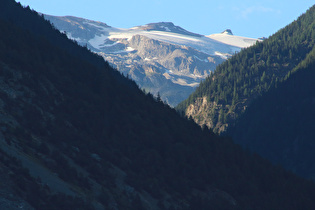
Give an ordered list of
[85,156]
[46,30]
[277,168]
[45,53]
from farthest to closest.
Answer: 1. [46,30]
2. [277,168]
3. [45,53]
4. [85,156]

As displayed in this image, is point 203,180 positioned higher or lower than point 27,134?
lower

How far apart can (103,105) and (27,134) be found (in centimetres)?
3286

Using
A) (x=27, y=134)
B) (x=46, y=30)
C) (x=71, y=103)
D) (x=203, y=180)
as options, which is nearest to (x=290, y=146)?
(x=46, y=30)

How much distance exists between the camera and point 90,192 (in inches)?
1967

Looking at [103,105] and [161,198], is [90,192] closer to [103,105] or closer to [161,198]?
[161,198]

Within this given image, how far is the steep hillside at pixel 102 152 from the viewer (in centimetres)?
4691

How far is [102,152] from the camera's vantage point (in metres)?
65.9

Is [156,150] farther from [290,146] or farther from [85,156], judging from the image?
[290,146]

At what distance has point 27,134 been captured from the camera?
54438mm

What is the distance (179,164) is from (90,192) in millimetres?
32240

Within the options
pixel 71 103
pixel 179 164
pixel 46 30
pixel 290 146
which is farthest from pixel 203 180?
pixel 290 146

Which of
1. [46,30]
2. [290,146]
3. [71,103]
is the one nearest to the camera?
[71,103]

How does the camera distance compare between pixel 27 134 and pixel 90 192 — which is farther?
pixel 27 134

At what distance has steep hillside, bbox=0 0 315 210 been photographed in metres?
46.9
